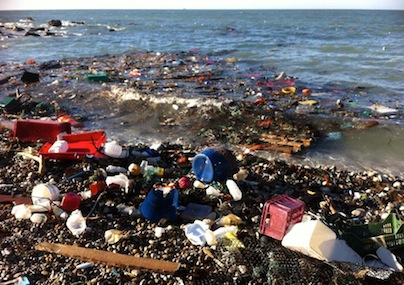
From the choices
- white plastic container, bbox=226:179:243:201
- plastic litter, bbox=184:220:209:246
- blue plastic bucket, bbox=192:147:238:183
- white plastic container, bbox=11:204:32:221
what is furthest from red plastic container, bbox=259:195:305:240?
white plastic container, bbox=11:204:32:221

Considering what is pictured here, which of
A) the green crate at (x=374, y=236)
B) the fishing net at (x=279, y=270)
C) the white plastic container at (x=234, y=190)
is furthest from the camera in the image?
the white plastic container at (x=234, y=190)

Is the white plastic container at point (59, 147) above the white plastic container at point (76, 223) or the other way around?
above

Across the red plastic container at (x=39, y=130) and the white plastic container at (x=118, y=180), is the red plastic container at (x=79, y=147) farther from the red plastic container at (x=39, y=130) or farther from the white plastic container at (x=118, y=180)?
the white plastic container at (x=118, y=180)

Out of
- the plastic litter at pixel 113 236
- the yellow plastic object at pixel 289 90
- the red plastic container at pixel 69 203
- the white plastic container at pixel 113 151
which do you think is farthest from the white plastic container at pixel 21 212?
the yellow plastic object at pixel 289 90

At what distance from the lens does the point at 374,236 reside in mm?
3438

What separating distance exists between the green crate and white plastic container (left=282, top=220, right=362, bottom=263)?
4.1 inches

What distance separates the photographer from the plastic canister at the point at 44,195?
13.7ft

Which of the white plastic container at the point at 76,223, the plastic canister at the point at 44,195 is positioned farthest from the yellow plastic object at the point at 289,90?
the white plastic container at the point at 76,223

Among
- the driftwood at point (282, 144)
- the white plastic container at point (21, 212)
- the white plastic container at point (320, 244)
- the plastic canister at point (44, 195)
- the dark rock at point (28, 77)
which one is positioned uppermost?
the white plastic container at point (320, 244)

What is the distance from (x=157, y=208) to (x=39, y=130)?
3091mm

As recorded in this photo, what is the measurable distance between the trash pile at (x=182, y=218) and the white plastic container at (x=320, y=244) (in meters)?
0.01

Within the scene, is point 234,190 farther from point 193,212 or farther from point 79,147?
point 79,147

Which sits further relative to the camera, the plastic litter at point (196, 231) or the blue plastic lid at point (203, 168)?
the blue plastic lid at point (203, 168)

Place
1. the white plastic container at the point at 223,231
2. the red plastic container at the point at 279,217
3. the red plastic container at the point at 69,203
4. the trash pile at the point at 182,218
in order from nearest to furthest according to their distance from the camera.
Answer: the trash pile at the point at 182,218, the red plastic container at the point at 279,217, the white plastic container at the point at 223,231, the red plastic container at the point at 69,203
